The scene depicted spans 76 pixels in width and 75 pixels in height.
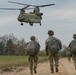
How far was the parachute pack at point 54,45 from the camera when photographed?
68.2ft

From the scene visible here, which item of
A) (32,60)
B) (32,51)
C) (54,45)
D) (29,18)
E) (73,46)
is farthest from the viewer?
(29,18)

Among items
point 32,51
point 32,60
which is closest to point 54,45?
point 32,51

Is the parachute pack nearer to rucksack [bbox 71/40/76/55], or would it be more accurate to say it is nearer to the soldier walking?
the soldier walking

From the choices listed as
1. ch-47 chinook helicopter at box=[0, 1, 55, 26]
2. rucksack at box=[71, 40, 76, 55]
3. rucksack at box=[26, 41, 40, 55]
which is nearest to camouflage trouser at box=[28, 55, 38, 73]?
rucksack at box=[26, 41, 40, 55]

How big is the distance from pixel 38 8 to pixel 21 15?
8.53m

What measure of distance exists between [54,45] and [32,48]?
4.06ft

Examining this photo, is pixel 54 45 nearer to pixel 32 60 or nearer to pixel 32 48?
pixel 32 48

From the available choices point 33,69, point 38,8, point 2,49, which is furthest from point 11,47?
point 33,69

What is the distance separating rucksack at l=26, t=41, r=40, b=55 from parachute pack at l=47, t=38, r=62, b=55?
33.4 inches

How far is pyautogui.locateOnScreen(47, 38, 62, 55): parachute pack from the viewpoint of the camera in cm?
2078

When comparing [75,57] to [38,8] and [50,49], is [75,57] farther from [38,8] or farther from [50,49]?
[38,8]

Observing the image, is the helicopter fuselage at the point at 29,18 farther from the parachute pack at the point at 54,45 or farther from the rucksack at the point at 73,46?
the parachute pack at the point at 54,45

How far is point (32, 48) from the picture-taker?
2131 centimetres

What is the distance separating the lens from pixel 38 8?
2960 inches
